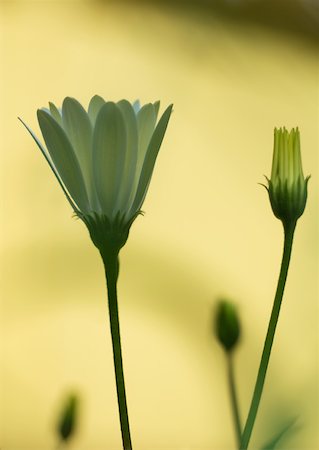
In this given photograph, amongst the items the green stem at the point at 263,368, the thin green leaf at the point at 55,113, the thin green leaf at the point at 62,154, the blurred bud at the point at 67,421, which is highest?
the thin green leaf at the point at 55,113

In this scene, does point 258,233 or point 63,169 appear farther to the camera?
point 258,233

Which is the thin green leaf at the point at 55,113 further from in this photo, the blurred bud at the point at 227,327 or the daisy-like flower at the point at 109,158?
the blurred bud at the point at 227,327

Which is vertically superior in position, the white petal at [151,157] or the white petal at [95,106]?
the white petal at [95,106]

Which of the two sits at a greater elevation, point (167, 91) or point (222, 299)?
point (167, 91)

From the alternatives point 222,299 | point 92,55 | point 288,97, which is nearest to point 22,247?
point 92,55

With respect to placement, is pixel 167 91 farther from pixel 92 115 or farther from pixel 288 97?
pixel 92 115

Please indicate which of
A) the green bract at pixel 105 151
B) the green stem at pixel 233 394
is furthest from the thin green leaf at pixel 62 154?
the green stem at pixel 233 394
